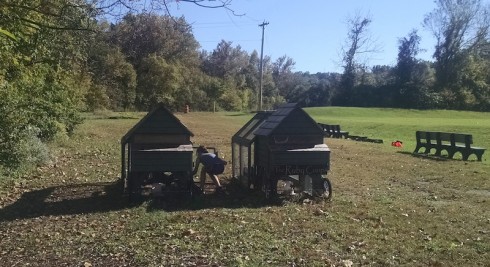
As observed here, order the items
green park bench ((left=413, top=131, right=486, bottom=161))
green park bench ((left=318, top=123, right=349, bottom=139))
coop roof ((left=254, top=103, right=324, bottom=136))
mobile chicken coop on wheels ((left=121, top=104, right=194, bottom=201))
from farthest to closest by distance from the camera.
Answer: green park bench ((left=318, top=123, right=349, bottom=139)), green park bench ((left=413, top=131, right=486, bottom=161)), coop roof ((left=254, top=103, right=324, bottom=136)), mobile chicken coop on wheels ((left=121, top=104, right=194, bottom=201))

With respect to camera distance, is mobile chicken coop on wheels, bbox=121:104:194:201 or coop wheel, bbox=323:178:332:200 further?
coop wheel, bbox=323:178:332:200

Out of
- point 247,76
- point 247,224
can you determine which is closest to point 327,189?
point 247,224

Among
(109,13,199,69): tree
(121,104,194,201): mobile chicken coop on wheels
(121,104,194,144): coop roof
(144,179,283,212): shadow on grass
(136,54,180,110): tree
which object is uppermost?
(109,13,199,69): tree

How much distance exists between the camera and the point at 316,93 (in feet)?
286

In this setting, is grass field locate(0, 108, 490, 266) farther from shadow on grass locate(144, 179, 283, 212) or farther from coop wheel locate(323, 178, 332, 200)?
coop wheel locate(323, 178, 332, 200)

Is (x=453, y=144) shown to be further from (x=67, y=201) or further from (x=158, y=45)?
(x=158, y=45)

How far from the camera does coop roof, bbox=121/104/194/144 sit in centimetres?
1051

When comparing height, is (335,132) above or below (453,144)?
below

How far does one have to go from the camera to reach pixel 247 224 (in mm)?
8414

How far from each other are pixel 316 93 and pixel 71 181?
248 ft

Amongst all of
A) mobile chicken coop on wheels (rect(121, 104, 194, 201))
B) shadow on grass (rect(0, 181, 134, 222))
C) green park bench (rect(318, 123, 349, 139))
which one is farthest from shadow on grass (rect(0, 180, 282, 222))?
green park bench (rect(318, 123, 349, 139))

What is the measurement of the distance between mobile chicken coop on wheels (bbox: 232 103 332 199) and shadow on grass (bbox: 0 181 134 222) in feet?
9.10

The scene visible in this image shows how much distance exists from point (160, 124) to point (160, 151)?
55 cm

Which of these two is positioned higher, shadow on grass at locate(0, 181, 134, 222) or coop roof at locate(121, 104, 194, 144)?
coop roof at locate(121, 104, 194, 144)
